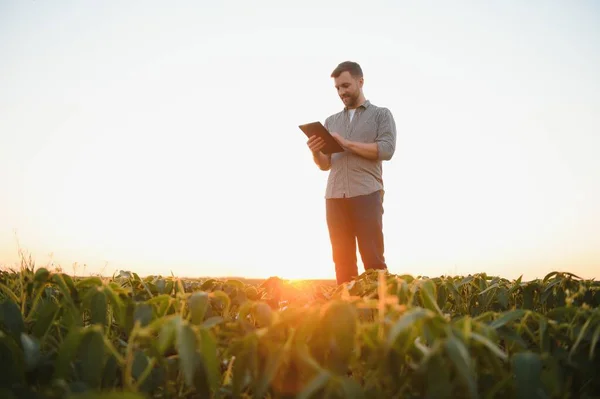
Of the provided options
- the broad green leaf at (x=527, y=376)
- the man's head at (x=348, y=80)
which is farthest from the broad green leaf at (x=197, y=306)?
the man's head at (x=348, y=80)

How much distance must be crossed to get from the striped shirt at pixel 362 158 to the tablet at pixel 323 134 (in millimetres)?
212

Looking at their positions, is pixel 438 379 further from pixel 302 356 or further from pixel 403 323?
pixel 302 356

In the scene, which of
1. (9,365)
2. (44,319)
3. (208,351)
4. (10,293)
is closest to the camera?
(208,351)

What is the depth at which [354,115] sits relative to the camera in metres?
5.02

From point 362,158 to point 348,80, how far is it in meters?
0.85

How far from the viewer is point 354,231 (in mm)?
4770

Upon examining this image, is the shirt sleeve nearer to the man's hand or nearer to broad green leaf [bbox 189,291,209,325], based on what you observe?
the man's hand

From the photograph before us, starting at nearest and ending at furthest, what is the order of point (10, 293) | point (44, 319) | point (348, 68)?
point (44, 319), point (10, 293), point (348, 68)

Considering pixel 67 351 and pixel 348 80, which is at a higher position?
pixel 348 80

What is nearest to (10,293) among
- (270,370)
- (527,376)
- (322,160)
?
(270,370)

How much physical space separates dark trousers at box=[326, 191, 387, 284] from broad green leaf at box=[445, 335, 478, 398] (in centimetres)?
372

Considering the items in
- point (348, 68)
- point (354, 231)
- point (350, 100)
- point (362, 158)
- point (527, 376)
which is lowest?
point (527, 376)

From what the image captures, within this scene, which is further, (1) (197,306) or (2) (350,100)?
(2) (350,100)

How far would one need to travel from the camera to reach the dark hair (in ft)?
15.5
